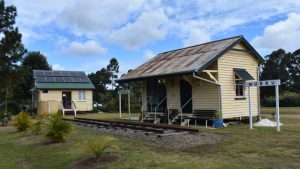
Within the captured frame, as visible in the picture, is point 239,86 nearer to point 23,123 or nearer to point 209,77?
point 209,77

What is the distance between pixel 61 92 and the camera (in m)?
39.1

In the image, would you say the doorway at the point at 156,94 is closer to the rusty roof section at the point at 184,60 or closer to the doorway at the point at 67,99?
the rusty roof section at the point at 184,60

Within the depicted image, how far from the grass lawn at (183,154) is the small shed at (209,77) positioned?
6260 mm

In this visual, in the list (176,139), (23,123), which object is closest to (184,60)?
(23,123)

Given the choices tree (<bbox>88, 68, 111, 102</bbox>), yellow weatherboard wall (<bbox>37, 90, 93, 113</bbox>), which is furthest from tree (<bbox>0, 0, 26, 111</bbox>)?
tree (<bbox>88, 68, 111, 102</bbox>)

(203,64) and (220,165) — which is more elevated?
(203,64)

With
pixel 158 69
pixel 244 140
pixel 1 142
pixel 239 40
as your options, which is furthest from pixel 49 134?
pixel 239 40

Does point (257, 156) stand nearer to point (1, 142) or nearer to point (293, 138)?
point (293, 138)

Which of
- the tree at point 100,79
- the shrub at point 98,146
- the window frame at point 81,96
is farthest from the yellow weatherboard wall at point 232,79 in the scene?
the tree at point 100,79

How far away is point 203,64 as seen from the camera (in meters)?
18.8

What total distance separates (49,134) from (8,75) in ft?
46.5

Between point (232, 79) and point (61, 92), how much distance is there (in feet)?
76.2

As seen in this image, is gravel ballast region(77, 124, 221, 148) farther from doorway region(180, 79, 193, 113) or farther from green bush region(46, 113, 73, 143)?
doorway region(180, 79, 193, 113)

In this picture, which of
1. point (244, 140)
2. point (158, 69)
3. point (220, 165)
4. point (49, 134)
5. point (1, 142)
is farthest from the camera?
point (158, 69)
